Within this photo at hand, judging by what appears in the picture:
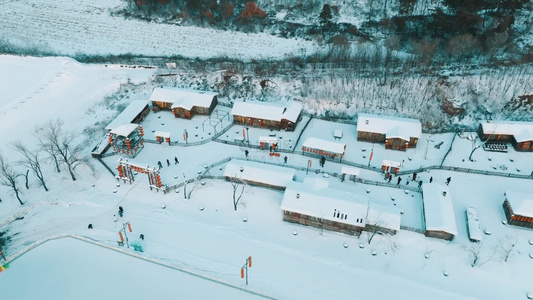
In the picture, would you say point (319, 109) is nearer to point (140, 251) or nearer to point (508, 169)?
point (508, 169)

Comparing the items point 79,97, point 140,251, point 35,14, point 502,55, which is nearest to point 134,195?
point 140,251

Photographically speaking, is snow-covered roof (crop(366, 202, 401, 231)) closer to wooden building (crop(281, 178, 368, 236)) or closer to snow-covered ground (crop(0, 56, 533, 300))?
wooden building (crop(281, 178, 368, 236))

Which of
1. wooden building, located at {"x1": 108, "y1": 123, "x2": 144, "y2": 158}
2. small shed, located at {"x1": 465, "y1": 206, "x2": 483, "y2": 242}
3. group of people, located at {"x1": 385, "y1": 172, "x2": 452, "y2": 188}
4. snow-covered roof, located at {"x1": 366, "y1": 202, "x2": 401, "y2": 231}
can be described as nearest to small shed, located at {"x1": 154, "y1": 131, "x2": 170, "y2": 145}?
wooden building, located at {"x1": 108, "y1": 123, "x2": 144, "y2": 158}

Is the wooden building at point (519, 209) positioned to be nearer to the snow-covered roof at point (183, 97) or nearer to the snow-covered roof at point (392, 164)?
the snow-covered roof at point (392, 164)

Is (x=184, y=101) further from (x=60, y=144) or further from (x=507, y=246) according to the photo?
(x=507, y=246)

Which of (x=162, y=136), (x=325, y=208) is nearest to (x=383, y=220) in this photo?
(x=325, y=208)

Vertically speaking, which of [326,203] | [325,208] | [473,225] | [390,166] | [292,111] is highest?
[292,111]
